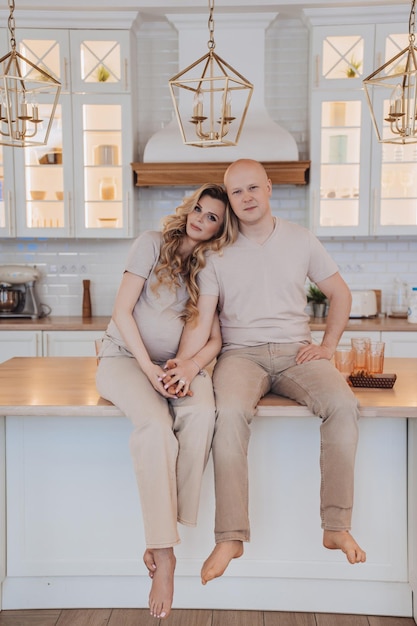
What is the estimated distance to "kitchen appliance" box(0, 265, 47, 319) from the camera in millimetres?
4551

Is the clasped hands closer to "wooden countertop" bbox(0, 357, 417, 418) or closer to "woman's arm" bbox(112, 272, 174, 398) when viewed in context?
"woman's arm" bbox(112, 272, 174, 398)

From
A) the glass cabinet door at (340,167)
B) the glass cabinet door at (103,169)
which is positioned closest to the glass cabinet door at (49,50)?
the glass cabinet door at (103,169)

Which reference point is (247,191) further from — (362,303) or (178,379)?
(362,303)

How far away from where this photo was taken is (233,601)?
7.94 ft

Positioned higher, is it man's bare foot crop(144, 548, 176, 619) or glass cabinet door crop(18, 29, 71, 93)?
glass cabinet door crop(18, 29, 71, 93)

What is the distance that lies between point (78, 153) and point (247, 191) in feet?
7.33

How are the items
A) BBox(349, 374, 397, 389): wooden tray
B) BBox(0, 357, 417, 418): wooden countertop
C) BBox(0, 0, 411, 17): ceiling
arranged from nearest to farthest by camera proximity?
BBox(0, 357, 417, 418): wooden countertop → BBox(349, 374, 397, 389): wooden tray → BBox(0, 0, 411, 17): ceiling

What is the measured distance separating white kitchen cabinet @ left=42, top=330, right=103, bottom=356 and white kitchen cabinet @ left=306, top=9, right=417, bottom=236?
1.62 meters

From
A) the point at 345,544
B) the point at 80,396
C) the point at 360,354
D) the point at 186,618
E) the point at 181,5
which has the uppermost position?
the point at 181,5

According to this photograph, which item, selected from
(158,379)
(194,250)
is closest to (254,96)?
(194,250)

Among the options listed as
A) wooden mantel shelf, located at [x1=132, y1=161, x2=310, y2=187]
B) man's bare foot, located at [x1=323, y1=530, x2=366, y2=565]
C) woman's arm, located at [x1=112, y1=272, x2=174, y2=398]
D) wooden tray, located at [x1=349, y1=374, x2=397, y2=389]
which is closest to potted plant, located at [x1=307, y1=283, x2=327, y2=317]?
wooden mantel shelf, located at [x1=132, y1=161, x2=310, y2=187]

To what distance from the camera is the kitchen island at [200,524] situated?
2.37 m

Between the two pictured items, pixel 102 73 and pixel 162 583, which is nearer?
pixel 162 583

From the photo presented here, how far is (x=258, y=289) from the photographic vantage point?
2512 mm
